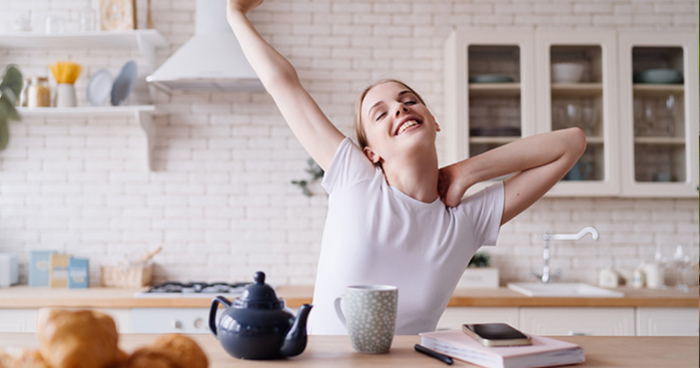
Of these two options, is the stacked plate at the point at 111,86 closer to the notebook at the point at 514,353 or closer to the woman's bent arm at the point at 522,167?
the woman's bent arm at the point at 522,167

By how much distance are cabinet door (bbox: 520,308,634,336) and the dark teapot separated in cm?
221

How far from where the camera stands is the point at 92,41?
3.42 meters

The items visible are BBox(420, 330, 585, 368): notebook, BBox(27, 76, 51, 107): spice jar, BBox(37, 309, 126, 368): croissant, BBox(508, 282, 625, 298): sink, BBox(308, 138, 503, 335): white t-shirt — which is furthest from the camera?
BBox(27, 76, 51, 107): spice jar

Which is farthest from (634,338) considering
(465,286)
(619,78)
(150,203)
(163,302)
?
(150,203)

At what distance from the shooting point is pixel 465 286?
10.7ft

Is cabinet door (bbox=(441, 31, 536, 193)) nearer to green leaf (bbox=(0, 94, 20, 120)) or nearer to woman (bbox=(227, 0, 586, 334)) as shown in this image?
woman (bbox=(227, 0, 586, 334))

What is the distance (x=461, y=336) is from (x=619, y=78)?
109 inches

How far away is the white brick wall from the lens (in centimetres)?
352

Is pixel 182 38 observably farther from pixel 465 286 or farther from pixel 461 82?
pixel 465 286

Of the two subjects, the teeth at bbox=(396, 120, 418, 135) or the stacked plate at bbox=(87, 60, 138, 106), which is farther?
the stacked plate at bbox=(87, 60, 138, 106)

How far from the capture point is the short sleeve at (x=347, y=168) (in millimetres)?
1445

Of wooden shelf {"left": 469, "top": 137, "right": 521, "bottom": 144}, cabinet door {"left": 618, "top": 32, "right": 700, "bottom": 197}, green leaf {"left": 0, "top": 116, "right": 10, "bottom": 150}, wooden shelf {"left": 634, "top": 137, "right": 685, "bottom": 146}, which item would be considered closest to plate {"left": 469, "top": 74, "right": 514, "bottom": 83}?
wooden shelf {"left": 469, "top": 137, "right": 521, "bottom": 144}

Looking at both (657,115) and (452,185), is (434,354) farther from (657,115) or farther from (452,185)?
(657,115)

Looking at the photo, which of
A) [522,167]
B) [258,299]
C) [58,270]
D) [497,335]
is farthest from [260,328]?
[58,270]
